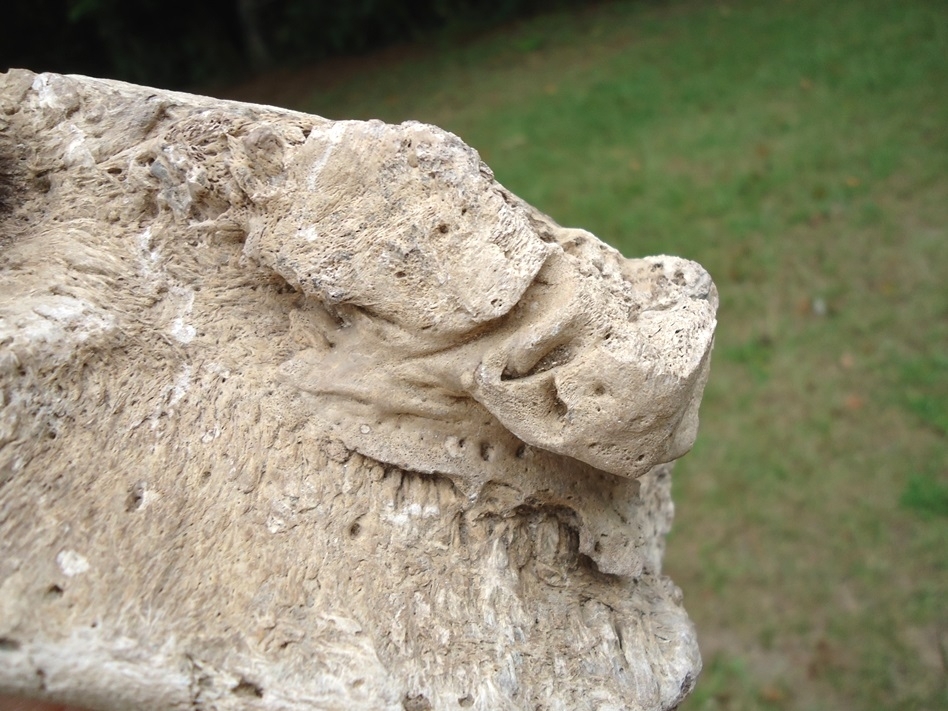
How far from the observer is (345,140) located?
110 centimetres

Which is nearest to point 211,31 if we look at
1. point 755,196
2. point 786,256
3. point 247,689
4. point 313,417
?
point 755,196

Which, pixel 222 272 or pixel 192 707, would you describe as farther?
pixel 222 272

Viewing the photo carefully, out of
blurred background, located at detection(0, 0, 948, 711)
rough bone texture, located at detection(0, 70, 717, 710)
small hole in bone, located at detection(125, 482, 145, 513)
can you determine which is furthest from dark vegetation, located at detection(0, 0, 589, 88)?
small hole in bone, located at detection(125, 482, 145, 513)

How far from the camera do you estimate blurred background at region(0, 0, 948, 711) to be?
93.9 inches

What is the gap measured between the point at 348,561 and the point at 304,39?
578 cm

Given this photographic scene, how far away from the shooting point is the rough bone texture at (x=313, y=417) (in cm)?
104

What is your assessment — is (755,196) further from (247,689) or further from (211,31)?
(211,31)

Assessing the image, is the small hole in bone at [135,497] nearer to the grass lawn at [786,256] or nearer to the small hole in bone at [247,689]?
the small hole in bone at [247,689]

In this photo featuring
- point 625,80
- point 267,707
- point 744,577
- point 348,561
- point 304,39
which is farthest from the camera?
point 304,39

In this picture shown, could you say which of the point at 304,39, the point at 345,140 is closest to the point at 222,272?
the point at 345,140

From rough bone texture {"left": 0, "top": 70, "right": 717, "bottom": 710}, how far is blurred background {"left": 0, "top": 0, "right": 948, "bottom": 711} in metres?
1.29

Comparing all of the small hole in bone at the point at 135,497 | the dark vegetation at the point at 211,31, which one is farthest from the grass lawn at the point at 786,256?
the small hole in bone at the point at 135,497

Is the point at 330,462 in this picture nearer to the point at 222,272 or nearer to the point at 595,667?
the point at 222,272

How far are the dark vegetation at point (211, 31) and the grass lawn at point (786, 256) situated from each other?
0.66 metres
